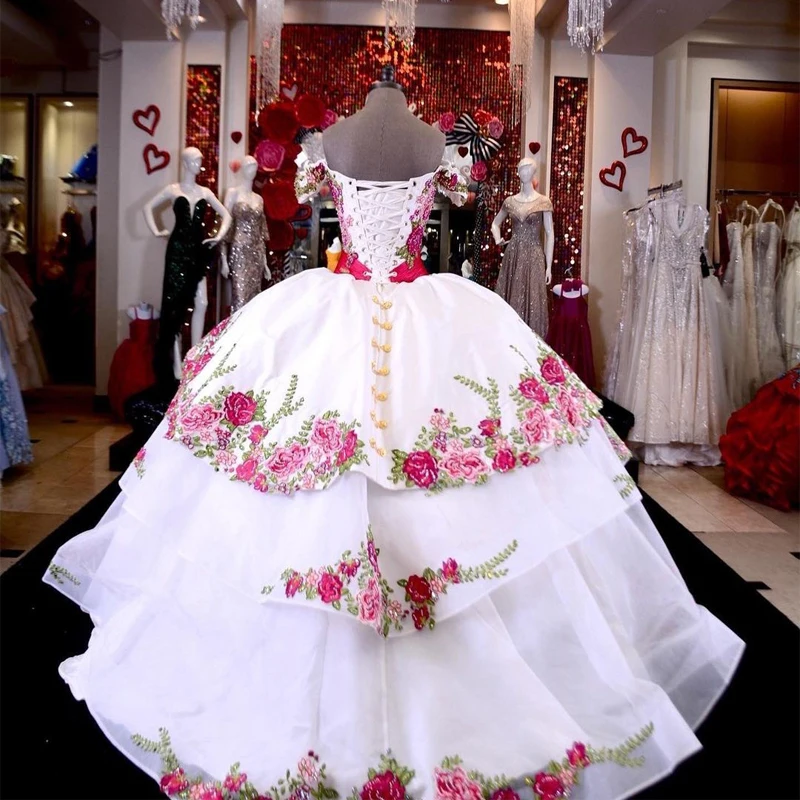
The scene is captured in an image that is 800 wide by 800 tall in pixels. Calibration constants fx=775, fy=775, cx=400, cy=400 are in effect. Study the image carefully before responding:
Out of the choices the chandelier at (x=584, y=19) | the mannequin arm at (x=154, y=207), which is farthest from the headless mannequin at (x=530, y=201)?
the mannequin arm at (x=154, y=207)

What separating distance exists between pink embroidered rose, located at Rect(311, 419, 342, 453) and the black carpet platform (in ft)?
2.55

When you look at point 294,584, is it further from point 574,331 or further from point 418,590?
point 574,331

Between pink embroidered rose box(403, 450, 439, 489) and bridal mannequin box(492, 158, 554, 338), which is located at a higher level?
bridal mannequin box(492, 158, 554, 338)

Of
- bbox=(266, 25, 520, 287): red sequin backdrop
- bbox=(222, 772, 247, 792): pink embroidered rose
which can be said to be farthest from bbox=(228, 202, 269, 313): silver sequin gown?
bbox=(222, 772, 247, 792): pink embroidered rose

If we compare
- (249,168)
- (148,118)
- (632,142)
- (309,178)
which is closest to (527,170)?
(632,142)

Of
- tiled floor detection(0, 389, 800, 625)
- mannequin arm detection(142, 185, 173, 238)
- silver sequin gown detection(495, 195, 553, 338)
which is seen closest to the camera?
tiled floor detection(0, 389, 800, 625)

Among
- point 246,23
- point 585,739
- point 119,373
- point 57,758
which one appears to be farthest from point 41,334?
point 585,739

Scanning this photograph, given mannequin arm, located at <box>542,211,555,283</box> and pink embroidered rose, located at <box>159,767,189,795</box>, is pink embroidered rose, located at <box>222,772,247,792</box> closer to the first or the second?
pink embroidered rose, located at <box>159,767,189,795</box>

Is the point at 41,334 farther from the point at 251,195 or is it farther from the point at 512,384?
the point at 512,384

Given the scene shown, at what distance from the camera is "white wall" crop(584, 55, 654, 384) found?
17.7 feet

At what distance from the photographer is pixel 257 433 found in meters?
1.72

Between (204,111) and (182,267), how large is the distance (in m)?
1.23

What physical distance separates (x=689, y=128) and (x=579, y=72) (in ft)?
3.33

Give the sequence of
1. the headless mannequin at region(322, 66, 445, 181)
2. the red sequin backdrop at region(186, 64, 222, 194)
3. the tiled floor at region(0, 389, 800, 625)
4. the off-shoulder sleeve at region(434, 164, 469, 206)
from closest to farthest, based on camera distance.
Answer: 1. the headless mannequin at region(322, 66, 445, 181)
2. the off-shoulder sleeve at region(434, 164, 469, 206)
3. the tiled floor at region(0, 389, 800, 625)
4. the red sequin backdrop at region(186, 64, 222, 194)
